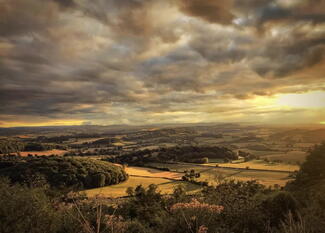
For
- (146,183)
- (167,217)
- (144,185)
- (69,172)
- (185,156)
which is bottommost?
(146,183)

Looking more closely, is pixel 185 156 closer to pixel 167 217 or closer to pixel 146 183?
pixel 146 183

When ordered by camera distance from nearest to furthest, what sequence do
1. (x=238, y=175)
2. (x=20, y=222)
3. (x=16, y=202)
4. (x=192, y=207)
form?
(x=20, y=222) < (x=16, y=202) < (x=192, y=207) < (x=238, y=175)

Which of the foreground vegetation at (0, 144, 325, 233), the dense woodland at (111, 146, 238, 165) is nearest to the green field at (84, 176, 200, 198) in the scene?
the dense woodland at (111, 146, 238, 165)

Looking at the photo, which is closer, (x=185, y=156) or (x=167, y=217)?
(x=167, y=217)

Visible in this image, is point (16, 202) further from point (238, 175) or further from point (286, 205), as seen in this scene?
point (238, 175)

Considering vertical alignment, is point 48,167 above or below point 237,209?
below

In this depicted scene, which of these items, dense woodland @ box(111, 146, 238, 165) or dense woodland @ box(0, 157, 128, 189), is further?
dense woodland @ box(111, 146, 238, 165)

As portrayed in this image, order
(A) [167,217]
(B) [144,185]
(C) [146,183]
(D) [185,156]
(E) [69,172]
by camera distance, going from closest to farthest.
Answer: (A) [167,217], (B) [144,185], (C) [146,183], (E) [69,172], (D) [185,156]

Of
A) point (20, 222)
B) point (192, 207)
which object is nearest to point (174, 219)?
point (192, 207)

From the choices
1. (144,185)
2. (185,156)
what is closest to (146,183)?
(144,185)

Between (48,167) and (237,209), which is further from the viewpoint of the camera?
(48,167)

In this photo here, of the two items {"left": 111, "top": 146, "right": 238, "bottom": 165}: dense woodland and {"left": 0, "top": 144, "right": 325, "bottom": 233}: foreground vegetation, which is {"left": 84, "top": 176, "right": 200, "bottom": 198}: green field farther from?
{"left": 0, "top": 144, "right": 325, "bottom": 233}: foreground vegetation
